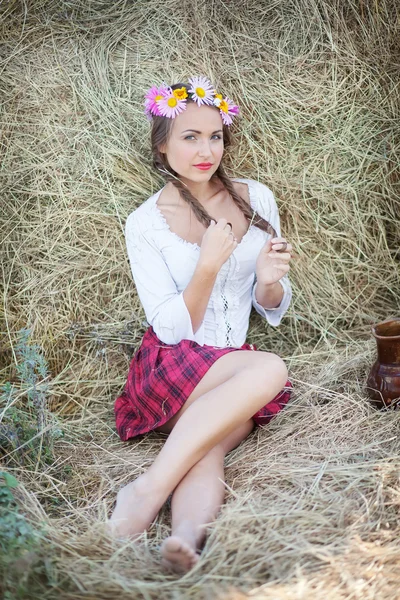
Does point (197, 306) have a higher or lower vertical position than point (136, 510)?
higher

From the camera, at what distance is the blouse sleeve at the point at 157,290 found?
2.27 meters

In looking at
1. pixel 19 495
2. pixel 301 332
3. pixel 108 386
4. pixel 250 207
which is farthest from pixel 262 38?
pixel 19 495

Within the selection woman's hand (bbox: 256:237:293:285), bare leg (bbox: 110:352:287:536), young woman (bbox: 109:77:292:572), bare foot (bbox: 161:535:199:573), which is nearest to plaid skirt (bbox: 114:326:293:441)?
young woman (bbox: 109:77:292:572)

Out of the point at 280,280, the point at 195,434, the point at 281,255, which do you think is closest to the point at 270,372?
the point at 195,434

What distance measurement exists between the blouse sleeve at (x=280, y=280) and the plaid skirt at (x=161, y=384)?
204mm

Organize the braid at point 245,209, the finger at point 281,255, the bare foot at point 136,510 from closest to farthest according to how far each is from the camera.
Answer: the bare foot at point 136,510
the finger at point 281,255
the braid at point 245,209

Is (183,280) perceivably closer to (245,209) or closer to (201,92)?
(245,209)

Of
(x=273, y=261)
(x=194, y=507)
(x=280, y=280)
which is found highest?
(x=273, y=261)

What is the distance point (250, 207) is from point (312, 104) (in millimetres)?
626

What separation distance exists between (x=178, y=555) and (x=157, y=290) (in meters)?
1.02

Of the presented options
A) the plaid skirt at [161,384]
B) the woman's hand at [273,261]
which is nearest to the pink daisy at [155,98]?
the woman's hand at [273,261]

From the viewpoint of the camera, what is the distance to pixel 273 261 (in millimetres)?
2371

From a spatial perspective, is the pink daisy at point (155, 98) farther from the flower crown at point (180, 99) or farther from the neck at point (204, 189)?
the neck at point (204, 189)

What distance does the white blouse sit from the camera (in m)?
2.32
